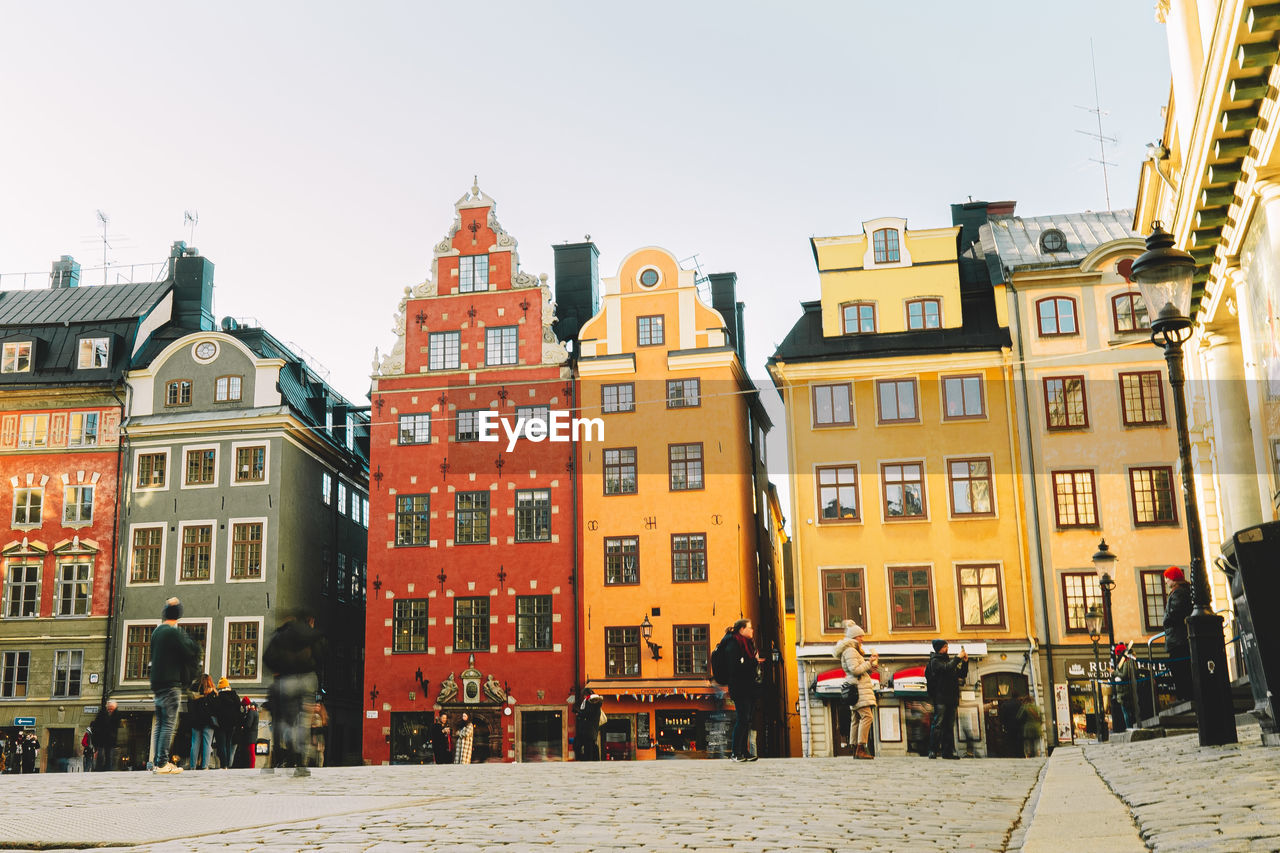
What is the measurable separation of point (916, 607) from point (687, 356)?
10.7 metres

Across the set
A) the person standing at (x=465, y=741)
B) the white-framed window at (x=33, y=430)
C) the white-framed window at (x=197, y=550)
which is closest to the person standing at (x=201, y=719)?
the person standing at (x=465, y=741)

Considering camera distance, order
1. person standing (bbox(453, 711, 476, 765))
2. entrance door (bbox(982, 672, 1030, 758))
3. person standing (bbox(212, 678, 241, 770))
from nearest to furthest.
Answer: person standing (bbox(212, 678, 241, 770)) → person standing (bbox(453, 711, 476, 765)) → entrance door (bbox(982, 672, 1030, 758))

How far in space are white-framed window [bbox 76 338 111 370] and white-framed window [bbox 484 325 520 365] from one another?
13.7 m

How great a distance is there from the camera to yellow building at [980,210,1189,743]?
125 feet

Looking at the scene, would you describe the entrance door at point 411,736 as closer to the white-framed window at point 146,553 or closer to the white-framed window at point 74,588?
the white-framed window at point 146,553

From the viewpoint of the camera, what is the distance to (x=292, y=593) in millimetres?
44531

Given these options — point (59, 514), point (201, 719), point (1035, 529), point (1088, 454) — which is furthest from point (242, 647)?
point (1088, 454)

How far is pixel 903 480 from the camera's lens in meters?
40.3

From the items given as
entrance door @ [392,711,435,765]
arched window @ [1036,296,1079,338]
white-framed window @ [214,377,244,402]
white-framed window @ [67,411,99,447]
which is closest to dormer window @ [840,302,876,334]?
arched window @ [1036,296,1079,338]

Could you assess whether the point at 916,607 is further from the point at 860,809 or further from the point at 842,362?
the point at 860,809

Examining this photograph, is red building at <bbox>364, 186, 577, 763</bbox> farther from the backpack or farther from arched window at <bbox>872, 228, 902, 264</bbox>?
the backpack

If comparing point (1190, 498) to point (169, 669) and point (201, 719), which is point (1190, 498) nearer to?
point (169, 669)

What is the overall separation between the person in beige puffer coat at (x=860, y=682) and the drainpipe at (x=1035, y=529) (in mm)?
20257

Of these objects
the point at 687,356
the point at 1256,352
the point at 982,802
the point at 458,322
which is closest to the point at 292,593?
the point at 458,322
